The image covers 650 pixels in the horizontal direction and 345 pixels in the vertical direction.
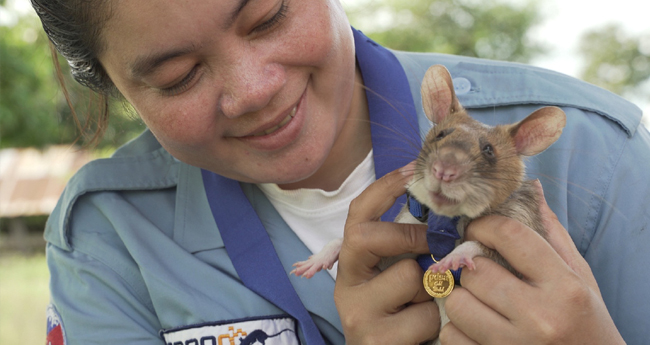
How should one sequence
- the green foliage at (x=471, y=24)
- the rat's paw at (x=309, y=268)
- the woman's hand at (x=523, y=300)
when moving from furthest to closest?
the green foliage at (x=471, y=24), the rat's paw at (x=309, y=268), the woman's hand at (x=523, y=300)

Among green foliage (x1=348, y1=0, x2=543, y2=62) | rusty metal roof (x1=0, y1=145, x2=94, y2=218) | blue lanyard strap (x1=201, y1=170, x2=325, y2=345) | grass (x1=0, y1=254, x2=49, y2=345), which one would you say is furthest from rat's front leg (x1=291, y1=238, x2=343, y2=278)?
green foliage (x1=348, y1=0, x2=543, y2=62)

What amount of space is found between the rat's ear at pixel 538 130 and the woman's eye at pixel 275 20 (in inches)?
41.7

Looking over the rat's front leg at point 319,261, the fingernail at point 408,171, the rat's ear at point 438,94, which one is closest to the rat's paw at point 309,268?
the rat's front leg at point 319,261

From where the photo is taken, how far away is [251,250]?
2877mm

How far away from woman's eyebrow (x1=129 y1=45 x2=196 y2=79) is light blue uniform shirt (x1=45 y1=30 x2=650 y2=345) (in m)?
1.06

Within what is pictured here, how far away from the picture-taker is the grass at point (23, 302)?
384 inches

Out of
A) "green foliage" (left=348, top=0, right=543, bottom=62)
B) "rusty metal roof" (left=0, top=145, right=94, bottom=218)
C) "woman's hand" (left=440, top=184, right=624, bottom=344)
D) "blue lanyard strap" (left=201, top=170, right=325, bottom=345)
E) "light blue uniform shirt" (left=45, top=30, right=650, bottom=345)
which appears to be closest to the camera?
"woman's hand" (left=440, top=184, right=624, bottom=344)

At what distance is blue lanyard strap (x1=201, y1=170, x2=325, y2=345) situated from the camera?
269 centimetres

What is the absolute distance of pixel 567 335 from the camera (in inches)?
74.3

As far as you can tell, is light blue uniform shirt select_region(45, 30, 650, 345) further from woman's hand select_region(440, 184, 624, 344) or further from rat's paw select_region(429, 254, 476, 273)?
rat's paw select_region(429, 254, 476, 273)

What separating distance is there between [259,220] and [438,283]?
1.14 metres

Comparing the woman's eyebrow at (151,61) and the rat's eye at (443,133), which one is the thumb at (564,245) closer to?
the rat's eye at (443,133)

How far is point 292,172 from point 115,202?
1.21 m

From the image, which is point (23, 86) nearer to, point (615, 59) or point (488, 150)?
point (488, 150)
